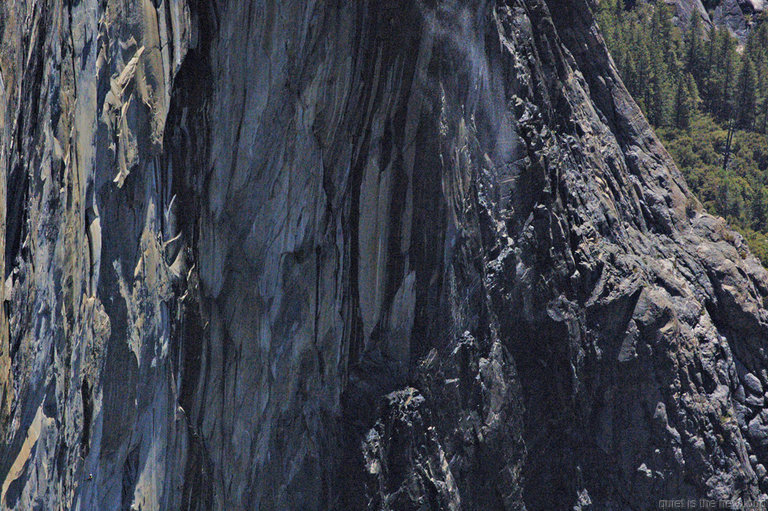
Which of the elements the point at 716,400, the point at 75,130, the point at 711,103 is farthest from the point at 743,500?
the point at 711,103

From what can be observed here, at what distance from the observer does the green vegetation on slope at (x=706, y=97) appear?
4853cm

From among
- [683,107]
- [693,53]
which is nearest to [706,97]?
[693,53]

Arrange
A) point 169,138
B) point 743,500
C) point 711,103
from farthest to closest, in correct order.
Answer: point 711,103 → point 743,500 → point 169,138

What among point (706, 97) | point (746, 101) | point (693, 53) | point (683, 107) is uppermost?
point (693, 53)

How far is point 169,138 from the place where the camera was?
1575cm

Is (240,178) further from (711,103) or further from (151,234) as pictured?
(711,103)

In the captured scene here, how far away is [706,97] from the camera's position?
197 ft

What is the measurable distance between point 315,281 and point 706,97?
5232 centimetres

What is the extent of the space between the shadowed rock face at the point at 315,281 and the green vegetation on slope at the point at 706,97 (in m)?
26.6

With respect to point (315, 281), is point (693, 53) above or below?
above

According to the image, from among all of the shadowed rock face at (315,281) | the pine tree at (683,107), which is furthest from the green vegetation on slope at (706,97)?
the shadowed rock face at (315,281)

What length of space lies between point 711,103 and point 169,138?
53471 millimetres

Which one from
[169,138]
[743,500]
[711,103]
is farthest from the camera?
[711,103]

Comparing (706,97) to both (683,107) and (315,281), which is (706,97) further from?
(315,281)
